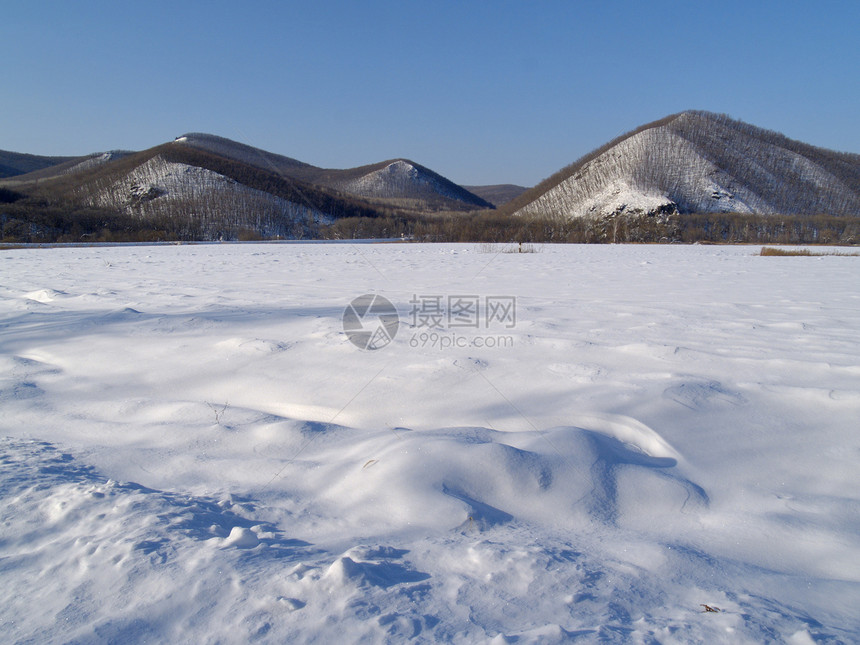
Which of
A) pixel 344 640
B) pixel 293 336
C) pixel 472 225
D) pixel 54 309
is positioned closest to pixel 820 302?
pixel 293 336

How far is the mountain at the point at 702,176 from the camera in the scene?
240ft

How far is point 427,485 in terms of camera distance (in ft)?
7.71

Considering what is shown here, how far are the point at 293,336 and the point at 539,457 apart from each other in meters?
3.17

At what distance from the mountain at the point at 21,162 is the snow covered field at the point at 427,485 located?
183 meters

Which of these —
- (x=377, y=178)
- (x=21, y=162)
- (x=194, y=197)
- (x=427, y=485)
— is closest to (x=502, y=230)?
(x=427, y=485)

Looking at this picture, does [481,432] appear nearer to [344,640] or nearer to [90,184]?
[344,640]

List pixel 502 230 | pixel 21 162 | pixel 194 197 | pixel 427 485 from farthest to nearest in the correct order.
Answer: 1. pixel 21 162
2. pixel 194 197
3. pixel 502 230
4. pixel 427 485

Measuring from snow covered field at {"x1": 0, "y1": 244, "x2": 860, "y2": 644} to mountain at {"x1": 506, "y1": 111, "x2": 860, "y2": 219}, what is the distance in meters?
71.3

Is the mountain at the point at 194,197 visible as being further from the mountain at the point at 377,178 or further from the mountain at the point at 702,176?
the mountain at the point at 377,178

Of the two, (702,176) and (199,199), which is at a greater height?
(702,176)

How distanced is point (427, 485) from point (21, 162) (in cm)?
20944

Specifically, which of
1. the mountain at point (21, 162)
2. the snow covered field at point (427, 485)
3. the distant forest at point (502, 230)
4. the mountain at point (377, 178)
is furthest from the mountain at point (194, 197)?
the snow covered field at point (427, 485)

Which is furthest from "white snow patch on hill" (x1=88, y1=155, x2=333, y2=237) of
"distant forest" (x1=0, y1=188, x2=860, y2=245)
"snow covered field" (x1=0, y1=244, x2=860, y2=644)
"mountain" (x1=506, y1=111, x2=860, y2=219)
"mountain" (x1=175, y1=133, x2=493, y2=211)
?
"snow covered field" (x1=0, y1=244, x2=860, y2=644)

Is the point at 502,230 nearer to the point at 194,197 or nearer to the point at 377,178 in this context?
the point at 194,197
